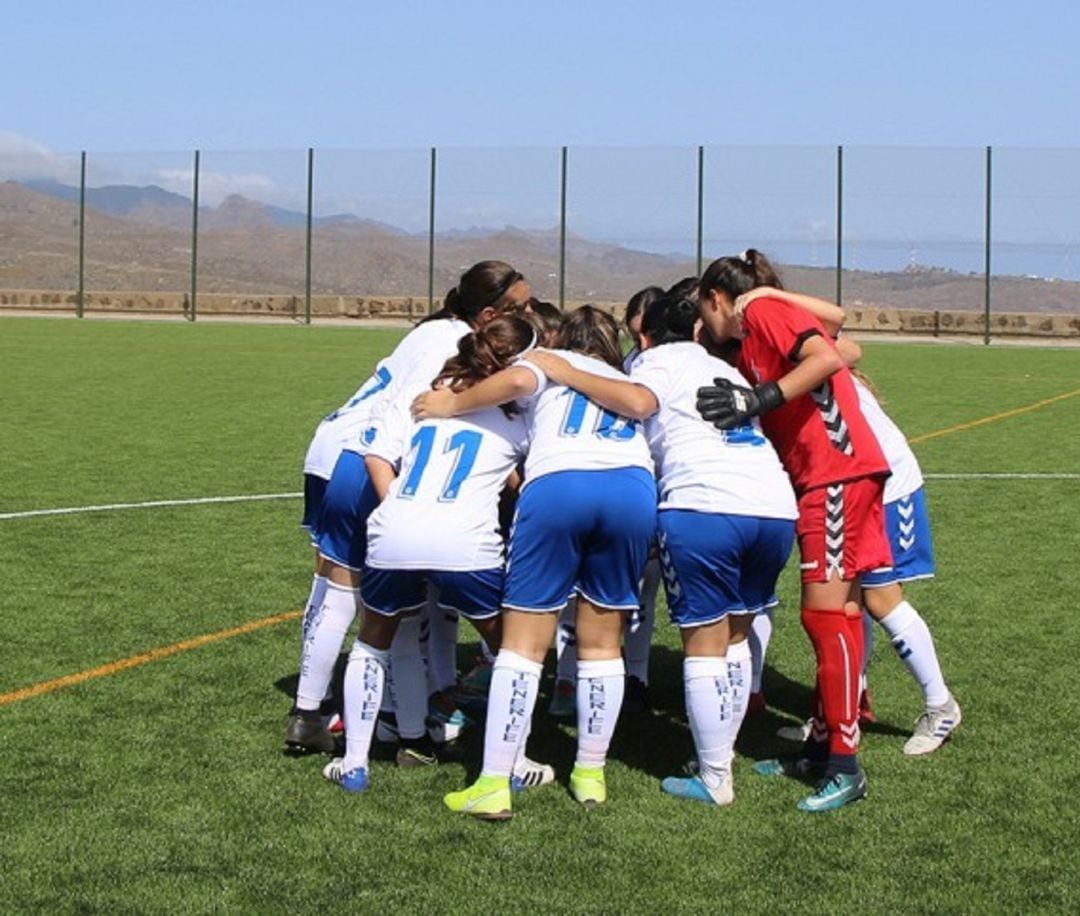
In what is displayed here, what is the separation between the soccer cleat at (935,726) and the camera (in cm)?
657

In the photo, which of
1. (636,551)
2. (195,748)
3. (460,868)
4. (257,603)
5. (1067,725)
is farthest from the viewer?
(257,603)

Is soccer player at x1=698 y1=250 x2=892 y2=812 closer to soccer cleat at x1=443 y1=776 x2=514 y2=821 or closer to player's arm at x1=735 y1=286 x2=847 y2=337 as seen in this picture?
player's arm at x1=735 y1=286 x2=847 y2=337

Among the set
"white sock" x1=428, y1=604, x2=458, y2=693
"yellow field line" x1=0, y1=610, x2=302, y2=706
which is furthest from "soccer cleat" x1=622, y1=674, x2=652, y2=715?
"yellow field line" x1=0, y1=610, x2=302, y2=706

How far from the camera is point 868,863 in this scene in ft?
17.4

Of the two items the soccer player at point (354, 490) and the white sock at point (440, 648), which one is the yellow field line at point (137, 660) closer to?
the soccer player at point (354, 490)

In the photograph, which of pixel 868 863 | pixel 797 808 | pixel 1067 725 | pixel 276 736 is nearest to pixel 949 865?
pixel 868 863

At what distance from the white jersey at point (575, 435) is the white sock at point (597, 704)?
0.69 meters

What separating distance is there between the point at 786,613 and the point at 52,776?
14.8 feet

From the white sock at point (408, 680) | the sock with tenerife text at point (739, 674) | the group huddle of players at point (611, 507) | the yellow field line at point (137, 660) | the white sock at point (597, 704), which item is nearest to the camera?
the group huddle of players at point (611, 507)

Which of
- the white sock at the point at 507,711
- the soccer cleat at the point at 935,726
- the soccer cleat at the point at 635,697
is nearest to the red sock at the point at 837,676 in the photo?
the soccer cleat at the point at 935,726

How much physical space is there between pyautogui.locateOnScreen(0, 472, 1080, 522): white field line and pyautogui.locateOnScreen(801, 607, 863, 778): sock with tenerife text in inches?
292

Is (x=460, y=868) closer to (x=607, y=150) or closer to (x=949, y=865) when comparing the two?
(x=949, y=865)

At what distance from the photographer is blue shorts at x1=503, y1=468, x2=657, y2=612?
564 cm

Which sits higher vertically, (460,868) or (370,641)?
(370,641)
